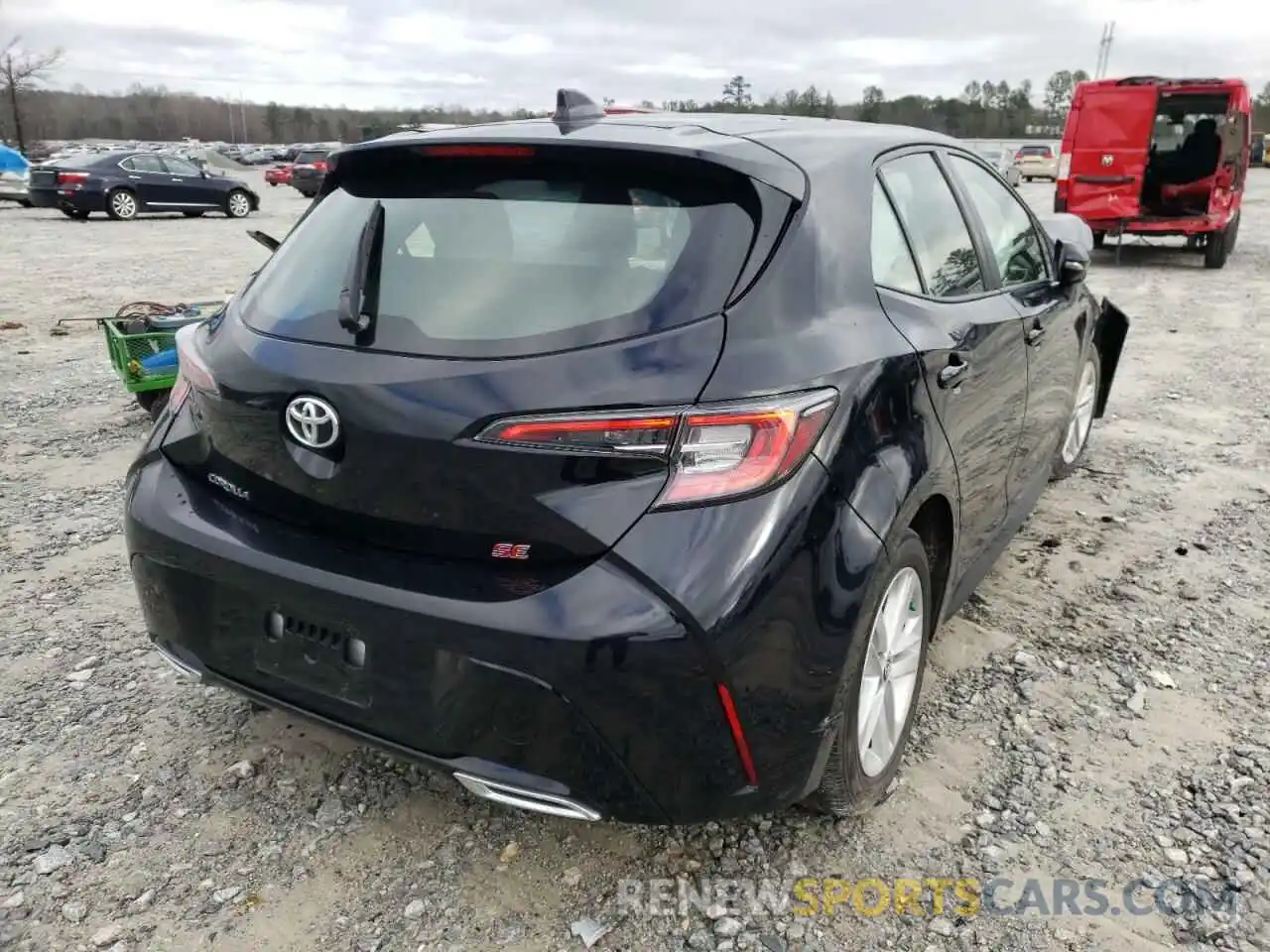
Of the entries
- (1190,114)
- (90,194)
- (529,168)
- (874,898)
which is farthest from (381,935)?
(90,194)

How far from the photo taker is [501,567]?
1.94 m

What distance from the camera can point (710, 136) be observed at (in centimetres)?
230

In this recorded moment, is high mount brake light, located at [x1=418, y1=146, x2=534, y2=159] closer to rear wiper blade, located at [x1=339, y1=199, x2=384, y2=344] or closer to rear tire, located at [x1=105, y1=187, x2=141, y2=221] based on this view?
rear wiper blade, located at [x1=339, y1=199, x2=384, y2=344]

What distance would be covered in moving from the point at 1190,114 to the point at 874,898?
16.0m

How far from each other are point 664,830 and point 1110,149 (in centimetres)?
1376

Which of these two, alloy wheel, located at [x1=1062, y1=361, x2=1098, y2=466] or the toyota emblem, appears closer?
the toyota emblem

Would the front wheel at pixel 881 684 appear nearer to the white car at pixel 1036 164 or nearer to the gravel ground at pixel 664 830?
the gravel ground at pixel 664 830

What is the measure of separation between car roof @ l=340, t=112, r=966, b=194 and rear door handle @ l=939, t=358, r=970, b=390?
55 cm

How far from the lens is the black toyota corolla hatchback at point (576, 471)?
186cm

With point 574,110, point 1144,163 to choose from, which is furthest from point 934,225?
→ point 1144,163

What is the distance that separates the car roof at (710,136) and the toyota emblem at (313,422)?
713 mm

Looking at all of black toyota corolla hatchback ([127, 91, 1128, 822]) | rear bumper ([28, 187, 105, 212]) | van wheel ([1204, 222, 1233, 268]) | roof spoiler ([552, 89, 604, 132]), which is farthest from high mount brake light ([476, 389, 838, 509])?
rear bumper ([28, 187, 105, 212])

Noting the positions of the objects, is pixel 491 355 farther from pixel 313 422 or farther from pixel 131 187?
pixel 131 187

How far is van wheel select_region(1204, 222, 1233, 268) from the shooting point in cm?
1329
